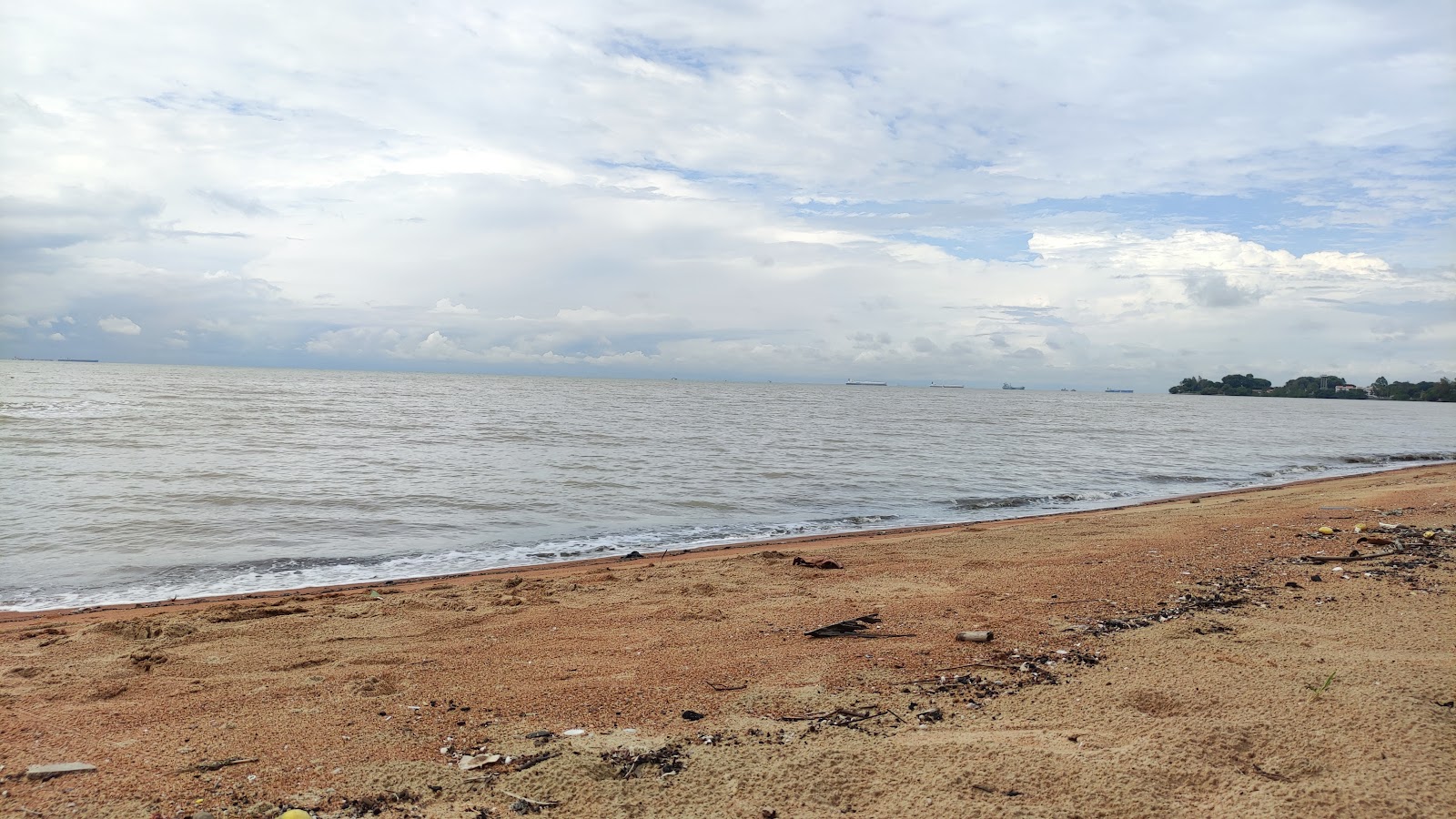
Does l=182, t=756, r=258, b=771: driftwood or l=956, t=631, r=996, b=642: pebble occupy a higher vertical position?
l=956, t=631, r=996, b=642: pebble

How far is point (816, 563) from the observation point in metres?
9.37

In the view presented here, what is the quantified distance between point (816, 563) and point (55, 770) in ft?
23.3

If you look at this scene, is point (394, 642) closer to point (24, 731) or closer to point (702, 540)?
point (24, 731)

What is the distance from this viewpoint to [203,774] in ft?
12.1

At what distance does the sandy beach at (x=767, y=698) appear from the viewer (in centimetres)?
338

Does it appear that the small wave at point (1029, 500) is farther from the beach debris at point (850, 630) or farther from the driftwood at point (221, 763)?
the driftwood at point (221, 763)

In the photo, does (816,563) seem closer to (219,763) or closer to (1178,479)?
(219,763)

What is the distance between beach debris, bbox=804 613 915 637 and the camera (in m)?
5.94

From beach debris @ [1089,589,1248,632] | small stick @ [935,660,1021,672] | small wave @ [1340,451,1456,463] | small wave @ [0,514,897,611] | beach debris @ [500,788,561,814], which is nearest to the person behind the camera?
beach debris @ [500,788,561,814]

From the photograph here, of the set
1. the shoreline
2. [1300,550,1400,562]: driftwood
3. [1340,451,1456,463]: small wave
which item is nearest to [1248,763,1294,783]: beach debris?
[1300,550,1400,562]: driftwood

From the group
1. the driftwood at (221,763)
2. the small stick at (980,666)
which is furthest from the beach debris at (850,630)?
the driftwood at (221,763)

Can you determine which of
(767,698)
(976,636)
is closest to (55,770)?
(767,698)

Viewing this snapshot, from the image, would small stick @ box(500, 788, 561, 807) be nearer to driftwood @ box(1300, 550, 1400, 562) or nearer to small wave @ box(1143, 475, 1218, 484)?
driftwood @ box(1300, 550, 1400, 562)

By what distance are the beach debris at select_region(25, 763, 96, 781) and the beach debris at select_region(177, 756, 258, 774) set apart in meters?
0.48
